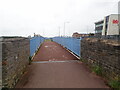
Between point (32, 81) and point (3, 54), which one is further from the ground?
point (3, 54)

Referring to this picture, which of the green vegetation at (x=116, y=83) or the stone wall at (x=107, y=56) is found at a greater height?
the stone wall at (x=107, y=56)

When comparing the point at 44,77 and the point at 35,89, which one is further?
the point at 44,77

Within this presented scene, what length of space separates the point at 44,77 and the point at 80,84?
171cm

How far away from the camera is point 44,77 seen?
548cm

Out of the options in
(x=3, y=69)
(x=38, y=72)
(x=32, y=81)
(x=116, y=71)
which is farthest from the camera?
(x=38, y=72)

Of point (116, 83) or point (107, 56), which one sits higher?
point (107, 56)

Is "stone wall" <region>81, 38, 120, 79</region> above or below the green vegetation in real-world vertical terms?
above

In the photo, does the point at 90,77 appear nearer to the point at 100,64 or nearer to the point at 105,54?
the point at 100,64

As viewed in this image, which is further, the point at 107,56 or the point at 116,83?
the point at 107,56

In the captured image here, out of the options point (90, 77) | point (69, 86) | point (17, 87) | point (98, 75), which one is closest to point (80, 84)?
point (69, 86)

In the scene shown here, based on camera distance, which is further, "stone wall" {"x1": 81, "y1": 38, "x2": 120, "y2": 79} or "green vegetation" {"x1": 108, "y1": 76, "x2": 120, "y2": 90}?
"stone wall" {"x1": 81, "y1": 38, "x2": 120, "y2": 79}

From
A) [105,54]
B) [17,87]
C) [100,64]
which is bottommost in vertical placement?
[17,87]

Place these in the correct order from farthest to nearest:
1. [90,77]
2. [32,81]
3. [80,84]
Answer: [90,77] < [32,81] < [80,84]

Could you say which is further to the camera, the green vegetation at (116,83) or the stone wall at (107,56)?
the stone wall at (107,56)
